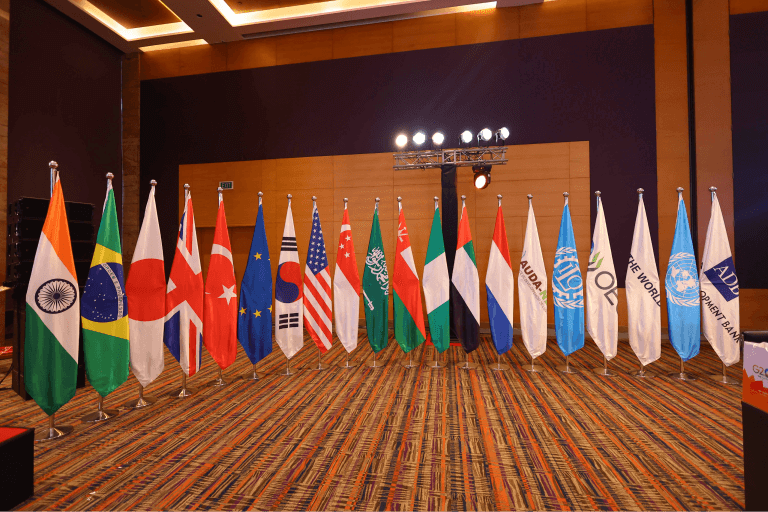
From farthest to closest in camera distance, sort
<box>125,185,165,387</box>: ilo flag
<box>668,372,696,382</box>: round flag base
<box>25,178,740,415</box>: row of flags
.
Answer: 1. <box>668,372,696,382</box>: round flag base
2. <box>125,185,165,387</box>: ilo flag
3. <box>25,178,740,415</box>: row of flags

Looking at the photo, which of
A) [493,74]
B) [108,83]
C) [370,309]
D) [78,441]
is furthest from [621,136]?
[108,83]

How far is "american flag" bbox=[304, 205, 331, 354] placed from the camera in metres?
4.30

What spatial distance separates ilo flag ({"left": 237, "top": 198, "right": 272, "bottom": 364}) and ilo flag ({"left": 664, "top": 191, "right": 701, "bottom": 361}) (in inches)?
171

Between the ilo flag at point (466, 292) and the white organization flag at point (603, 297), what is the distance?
126cm

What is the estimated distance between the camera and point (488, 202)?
6.44 meters

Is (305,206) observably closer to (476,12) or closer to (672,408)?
(476,12)

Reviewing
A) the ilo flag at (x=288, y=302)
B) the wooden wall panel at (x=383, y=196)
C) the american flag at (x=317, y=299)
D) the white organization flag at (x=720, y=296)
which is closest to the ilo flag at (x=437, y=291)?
the american flag at (x=317, y=299)

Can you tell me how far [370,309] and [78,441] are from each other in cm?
282

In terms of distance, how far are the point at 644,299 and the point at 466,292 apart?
6.26 feet

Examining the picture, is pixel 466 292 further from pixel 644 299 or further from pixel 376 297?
pixel 644 299

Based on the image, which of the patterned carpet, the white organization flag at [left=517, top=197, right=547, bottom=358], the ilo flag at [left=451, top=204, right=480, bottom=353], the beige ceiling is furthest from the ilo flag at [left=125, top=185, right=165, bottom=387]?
the beige ceiling

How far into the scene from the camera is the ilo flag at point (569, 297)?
13.6 ft

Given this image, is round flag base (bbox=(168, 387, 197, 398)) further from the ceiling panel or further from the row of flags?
the ceiling panel

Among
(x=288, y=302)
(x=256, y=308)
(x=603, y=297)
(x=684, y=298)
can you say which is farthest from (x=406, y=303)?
(x=684, y=298)
